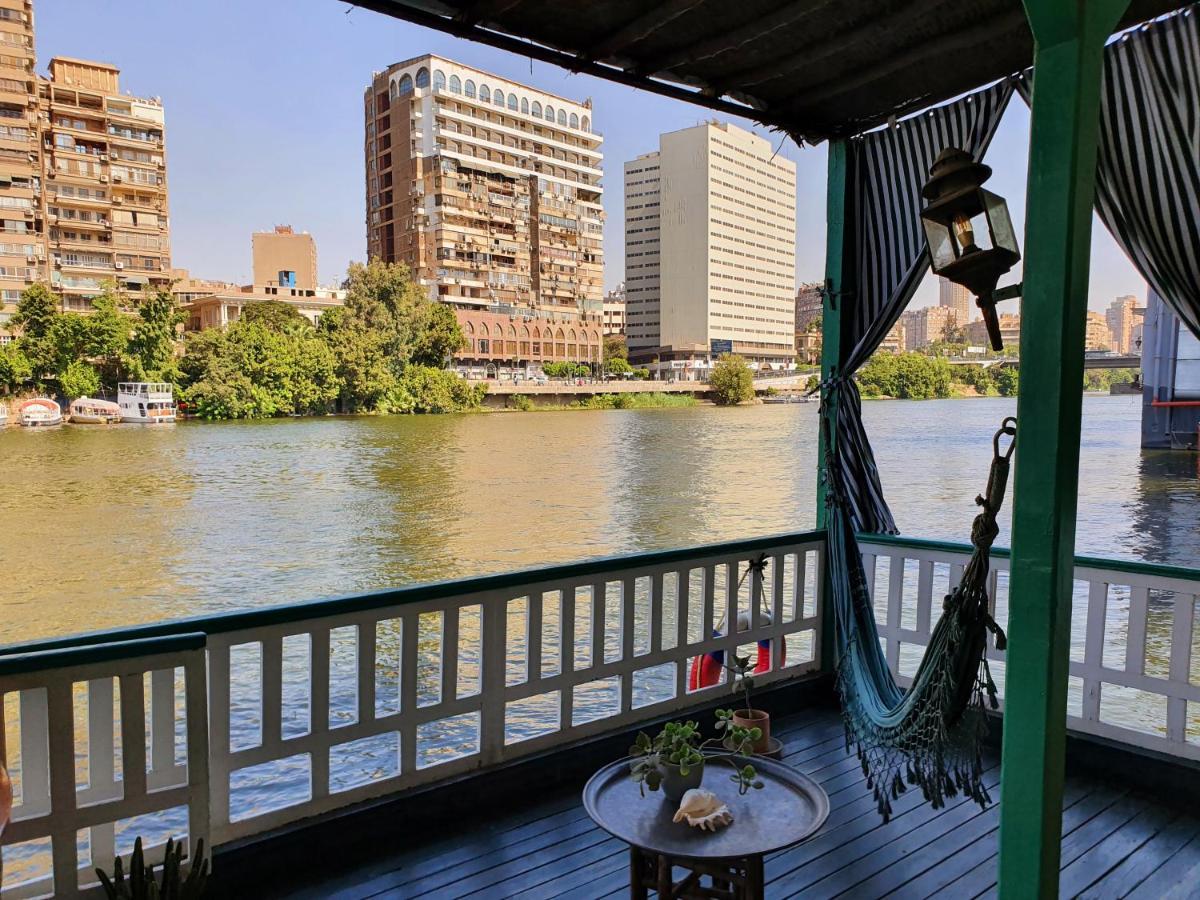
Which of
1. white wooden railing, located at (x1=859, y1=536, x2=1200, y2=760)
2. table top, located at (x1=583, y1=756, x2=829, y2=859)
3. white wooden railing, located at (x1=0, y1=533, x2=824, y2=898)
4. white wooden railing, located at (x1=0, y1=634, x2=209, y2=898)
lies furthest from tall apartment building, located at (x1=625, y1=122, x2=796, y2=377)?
white wooden railing, located at (x1=0, y1=634, x2=209, y2=898)

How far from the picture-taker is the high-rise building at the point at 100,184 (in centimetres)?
4200

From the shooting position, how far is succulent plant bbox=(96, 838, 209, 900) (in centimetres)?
154

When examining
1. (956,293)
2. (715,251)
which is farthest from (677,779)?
(715,251)

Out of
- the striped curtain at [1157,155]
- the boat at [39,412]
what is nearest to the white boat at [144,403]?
the boat at [39,412]

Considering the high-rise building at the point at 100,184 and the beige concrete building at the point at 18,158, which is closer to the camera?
the beige concrete building at the point at 18,158

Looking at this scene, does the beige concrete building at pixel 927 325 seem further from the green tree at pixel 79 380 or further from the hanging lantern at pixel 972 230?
the green tree at pixel 79 380

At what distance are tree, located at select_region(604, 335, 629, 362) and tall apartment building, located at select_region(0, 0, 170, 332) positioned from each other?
27.8m

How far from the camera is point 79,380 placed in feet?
101

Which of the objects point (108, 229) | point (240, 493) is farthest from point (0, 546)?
point (108, 229)

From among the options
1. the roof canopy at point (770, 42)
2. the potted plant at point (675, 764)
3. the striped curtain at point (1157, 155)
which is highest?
the roof canopy at point (770, 42)

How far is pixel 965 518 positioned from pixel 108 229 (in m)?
44.1

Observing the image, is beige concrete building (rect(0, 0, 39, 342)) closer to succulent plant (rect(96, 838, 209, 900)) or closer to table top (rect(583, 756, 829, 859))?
succulent plant (rect(96, 838, 209, 900))

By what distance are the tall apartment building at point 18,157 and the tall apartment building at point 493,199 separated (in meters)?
20.1

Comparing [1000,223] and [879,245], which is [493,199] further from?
[1000,223]
